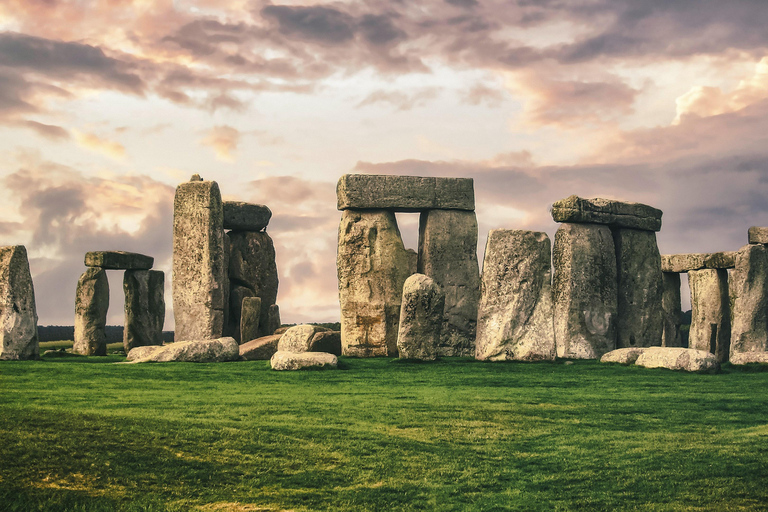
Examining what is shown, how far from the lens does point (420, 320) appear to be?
14930 millimetres

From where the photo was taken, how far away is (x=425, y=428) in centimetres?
908

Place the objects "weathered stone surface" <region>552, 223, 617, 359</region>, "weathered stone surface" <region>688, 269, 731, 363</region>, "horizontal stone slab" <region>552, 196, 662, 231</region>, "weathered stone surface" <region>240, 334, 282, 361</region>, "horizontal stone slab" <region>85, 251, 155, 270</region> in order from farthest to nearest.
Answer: "weathered stone surface" <region>688, 269, 731, 363</region>, "horizontal stone slab" <region>85, 251, 155, 270</region>, "horizontal stone slab" <region>552, 196, 662, 231</region>, "weathered stone surface" <region>552, 223, 617, 359</region>, "weathered stone surface" <region>240, 334, 282, 361</region>

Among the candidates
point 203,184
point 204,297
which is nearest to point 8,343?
point 204,297

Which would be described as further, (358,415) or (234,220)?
(234,220)

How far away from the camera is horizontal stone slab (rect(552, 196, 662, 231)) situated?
1750 centimetres

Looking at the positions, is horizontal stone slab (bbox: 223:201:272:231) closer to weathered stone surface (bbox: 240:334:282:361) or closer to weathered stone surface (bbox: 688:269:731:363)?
weathered stone surface (bbox: 240:334:282:361)

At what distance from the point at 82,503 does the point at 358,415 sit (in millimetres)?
3643

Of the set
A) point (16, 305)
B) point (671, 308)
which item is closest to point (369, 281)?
point (16, 305)

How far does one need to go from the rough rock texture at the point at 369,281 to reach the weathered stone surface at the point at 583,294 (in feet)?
11.4

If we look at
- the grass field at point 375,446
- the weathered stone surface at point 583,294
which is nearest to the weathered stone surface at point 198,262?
the grass field at point 375,446

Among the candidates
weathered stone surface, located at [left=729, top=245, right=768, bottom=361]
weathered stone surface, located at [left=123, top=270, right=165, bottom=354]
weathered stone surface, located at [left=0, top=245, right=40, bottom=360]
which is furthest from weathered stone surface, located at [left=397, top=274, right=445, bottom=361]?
weathered stone surface, located at [left=123, top=270, right=165, bottom=354]

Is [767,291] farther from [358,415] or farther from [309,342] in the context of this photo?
[358,415]

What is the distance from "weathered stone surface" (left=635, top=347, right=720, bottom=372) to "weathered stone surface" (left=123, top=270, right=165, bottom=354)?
39.5 feet

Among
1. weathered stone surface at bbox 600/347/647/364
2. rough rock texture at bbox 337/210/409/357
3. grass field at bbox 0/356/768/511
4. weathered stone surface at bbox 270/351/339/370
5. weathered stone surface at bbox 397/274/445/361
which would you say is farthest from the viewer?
rough rock texture at bbox 337/210/409/357
